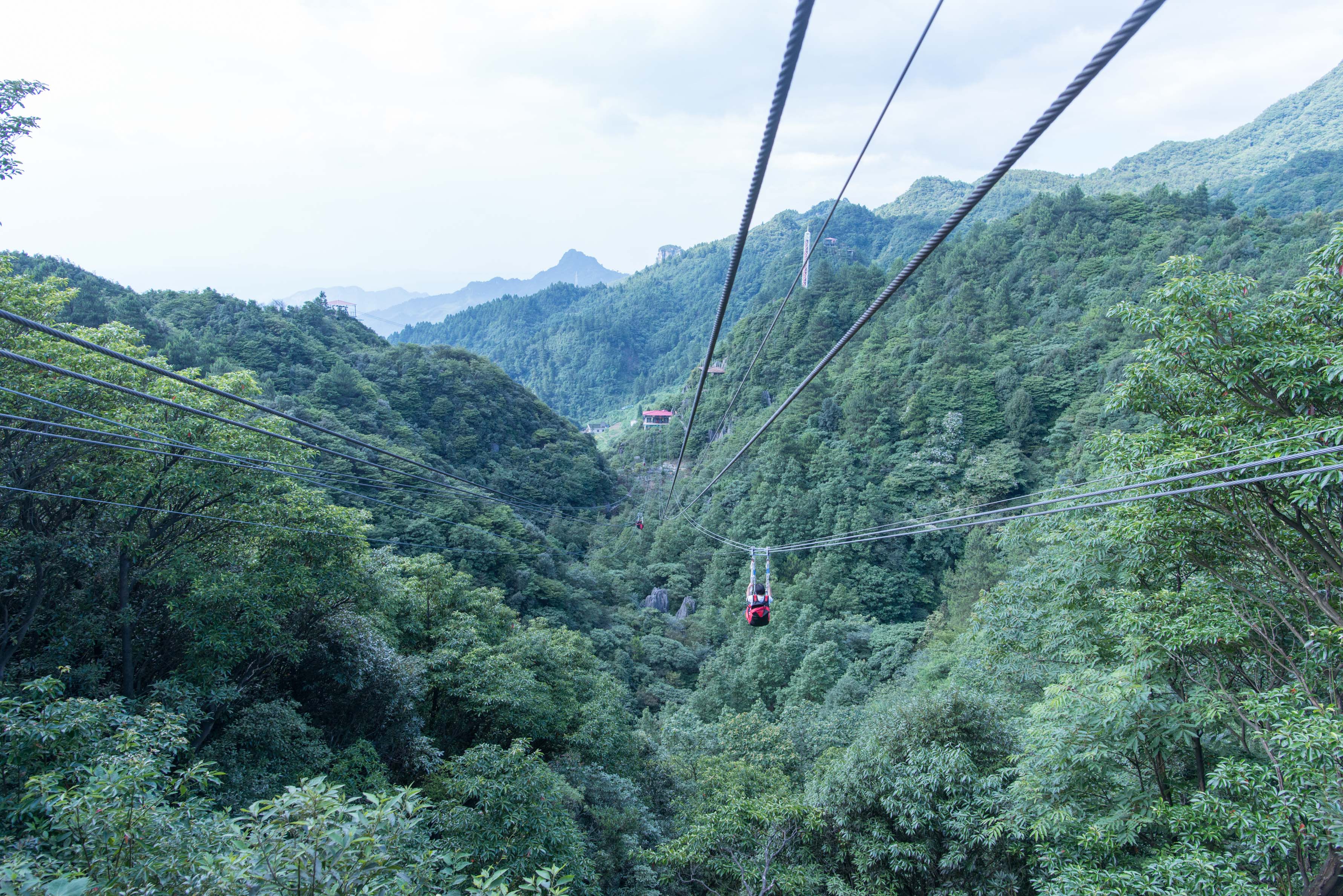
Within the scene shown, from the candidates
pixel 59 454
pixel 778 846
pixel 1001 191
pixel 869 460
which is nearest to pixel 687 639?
pixel 869 460

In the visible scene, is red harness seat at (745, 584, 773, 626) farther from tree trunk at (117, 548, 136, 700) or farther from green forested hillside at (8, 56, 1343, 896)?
tree trunk at (117, 548, 136, 700)

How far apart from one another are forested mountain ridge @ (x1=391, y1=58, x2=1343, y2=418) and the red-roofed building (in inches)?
371

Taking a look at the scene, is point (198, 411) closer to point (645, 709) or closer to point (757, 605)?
point (757, 605)

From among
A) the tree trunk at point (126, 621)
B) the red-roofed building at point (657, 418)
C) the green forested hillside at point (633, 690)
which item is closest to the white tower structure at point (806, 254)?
the red-roofed building at point (657, 418)

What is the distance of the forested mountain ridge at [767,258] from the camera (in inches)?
2404

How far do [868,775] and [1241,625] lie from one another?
5.12 metres

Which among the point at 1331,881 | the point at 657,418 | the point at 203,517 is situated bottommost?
the point at 1331,881

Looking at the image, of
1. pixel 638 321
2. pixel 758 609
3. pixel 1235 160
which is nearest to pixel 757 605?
pixel 758 609

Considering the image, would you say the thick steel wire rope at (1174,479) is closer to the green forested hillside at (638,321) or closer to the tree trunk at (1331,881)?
the tree trunk at (1331,881)

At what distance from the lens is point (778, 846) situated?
8.66 metres

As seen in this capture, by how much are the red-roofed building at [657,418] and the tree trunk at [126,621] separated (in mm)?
56748

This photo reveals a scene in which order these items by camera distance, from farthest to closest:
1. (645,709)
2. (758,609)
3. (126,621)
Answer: (645,709), (758,609), (126,621)

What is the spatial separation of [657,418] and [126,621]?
199 ft

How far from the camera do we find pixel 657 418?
221ft
